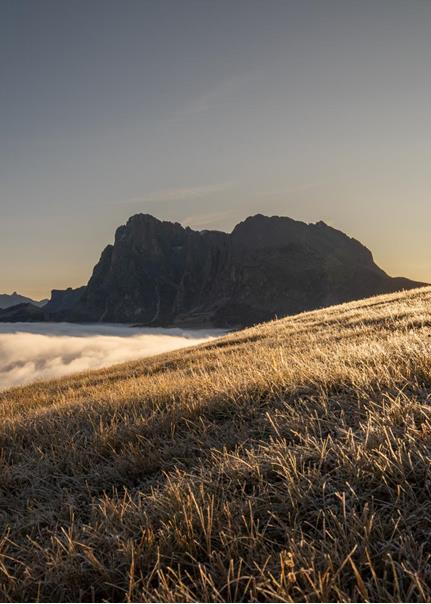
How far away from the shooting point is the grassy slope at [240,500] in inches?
73.2

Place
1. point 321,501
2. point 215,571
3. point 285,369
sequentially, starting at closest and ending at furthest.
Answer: point 215,571 → point 321,501 → point 285,369

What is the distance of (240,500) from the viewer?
2.41 meters

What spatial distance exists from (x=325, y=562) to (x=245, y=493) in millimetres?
851

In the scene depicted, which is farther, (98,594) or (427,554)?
(98,594)

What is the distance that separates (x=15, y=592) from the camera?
219cm

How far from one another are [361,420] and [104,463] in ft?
8.22

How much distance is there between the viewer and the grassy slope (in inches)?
73.2

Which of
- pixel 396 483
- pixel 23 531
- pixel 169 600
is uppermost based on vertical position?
→ pixel 396 483

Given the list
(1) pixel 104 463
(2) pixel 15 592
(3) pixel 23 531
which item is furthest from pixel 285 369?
(2) pixel 15 592

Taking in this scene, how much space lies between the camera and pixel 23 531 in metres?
2.95

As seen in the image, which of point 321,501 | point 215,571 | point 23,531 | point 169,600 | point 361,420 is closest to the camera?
point 169,600

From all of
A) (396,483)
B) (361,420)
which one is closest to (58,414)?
(361,420)

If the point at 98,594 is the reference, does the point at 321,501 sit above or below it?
above

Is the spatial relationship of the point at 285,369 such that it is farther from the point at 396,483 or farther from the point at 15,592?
the point at 15,592
